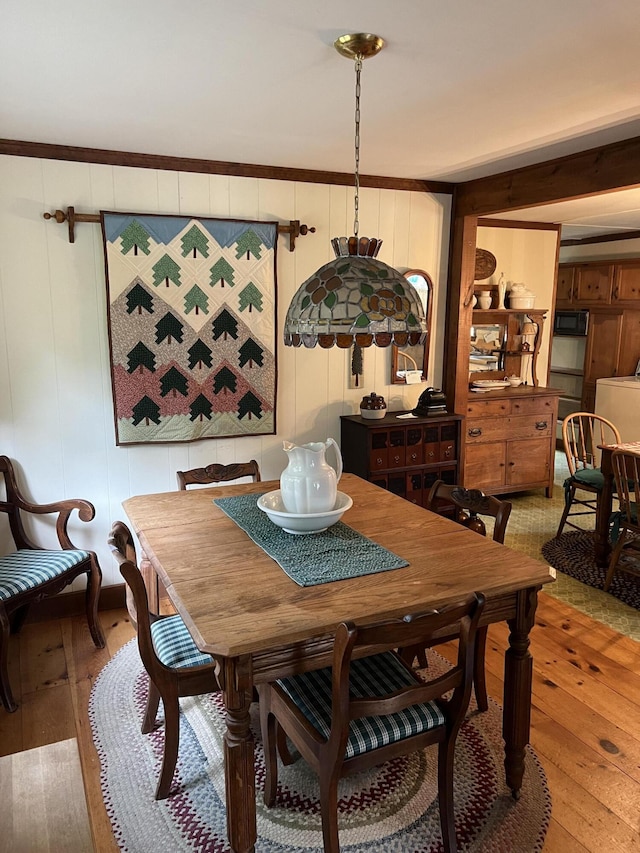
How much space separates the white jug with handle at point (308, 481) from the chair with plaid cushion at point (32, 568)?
1.32 meters

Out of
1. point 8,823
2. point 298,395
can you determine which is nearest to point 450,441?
point 298,395

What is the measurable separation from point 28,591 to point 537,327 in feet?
14.6

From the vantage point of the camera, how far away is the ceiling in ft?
5.63

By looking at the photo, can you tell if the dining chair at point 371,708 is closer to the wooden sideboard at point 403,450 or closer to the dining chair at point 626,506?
the wooden sideboard at point 403,450

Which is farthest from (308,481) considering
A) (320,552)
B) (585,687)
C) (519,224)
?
(519,224)

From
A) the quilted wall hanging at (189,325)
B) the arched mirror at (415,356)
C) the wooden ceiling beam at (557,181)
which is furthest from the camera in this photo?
the arched mirror at (415,356)

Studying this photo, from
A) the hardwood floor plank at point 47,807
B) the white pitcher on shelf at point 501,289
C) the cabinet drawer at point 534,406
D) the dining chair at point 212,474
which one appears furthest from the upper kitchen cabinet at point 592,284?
the hardwood floor plank at point 47,807

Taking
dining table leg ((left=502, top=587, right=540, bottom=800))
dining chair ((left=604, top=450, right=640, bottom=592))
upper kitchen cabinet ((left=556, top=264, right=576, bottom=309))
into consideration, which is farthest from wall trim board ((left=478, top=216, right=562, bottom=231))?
dining table leg ((left=502, top=587, right=540, bottom=800))

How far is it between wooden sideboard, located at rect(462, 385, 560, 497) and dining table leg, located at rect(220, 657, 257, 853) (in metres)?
3.40

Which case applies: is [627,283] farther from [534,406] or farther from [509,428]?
[509,428]

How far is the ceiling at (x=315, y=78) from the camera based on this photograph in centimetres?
171

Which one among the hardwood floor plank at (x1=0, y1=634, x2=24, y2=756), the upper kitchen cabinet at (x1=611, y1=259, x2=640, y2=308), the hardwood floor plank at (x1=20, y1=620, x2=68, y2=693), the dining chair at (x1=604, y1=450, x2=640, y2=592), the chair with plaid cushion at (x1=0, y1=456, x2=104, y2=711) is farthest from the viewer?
the upper kitchen cabinet at (x1=611, y1=259, x2=640, y2=308)

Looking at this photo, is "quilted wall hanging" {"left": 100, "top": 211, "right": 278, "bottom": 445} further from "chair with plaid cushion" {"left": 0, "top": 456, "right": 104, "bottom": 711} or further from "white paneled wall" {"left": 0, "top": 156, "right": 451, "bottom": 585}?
"chair with plaid cushion" {"left": 0, "top": 456, "right": 104, "bottom": 711}

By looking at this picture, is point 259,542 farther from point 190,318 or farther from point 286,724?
point 190,318
